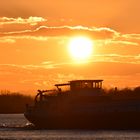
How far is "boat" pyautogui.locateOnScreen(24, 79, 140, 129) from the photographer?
137 metres

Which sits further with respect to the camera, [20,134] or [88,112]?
[88,112]

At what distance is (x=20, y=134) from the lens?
11962 cm

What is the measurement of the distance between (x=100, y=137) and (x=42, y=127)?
108ft

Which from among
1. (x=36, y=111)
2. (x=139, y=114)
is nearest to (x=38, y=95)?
(x=36, y=111)

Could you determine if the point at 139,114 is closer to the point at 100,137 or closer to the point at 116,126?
the point at 116,126

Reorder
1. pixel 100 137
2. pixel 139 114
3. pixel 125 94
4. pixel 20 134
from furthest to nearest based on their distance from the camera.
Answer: pixel 125 94 < pixel 139 114 < pixel 20 134 < pixel 100 137

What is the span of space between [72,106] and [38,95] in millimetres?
9455

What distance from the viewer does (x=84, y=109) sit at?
457 ft

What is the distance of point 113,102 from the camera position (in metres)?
138

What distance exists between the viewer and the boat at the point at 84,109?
137m

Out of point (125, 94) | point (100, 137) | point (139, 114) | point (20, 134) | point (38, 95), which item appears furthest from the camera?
point (125, 94)

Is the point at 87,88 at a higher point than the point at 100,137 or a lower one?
higher

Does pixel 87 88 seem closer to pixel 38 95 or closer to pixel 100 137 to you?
pixel 38 95

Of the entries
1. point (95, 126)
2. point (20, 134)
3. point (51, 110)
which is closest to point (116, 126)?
point (95, 126)
